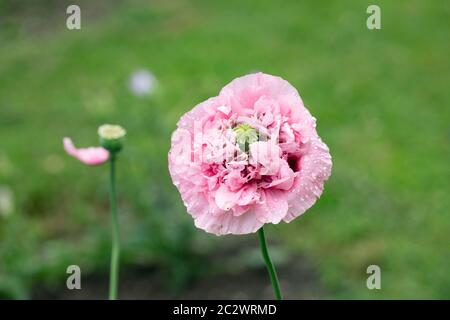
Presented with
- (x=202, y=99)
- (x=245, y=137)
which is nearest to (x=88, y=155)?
(x=245, y=137)

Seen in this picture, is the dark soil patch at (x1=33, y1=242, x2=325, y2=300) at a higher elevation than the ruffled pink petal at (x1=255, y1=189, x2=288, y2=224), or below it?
higher

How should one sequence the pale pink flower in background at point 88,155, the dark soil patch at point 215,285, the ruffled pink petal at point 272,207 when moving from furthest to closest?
the dark soil patch at point 215,285, the pale pink flower in background at point 88,155, the ruffled pink petal at point 272,207

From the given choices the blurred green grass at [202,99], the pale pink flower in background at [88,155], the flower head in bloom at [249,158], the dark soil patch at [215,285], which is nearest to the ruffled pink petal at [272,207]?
the flower head in bloom at [249,158]

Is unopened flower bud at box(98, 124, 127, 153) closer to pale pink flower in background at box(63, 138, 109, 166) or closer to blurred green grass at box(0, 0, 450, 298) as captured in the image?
pale pink flower in background at box(63, 138, 109, 166)

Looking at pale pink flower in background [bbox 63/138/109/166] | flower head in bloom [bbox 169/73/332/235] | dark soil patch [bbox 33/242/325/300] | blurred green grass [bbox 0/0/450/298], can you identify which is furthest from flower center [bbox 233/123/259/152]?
dark soil patch [bbox 33/242/325/300]

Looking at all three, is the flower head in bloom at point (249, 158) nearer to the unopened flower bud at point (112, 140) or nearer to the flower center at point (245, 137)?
the flower center at point (245, 137)
